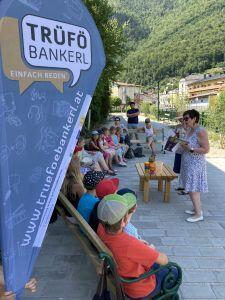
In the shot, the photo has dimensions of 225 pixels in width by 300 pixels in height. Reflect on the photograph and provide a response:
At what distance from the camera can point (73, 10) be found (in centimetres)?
208

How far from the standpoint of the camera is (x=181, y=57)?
122 meters

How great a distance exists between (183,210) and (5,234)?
391 centimetres

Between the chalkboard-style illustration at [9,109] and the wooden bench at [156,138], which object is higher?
the chalkboard-style illustration at [9,109]

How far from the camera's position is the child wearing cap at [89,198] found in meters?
3.45

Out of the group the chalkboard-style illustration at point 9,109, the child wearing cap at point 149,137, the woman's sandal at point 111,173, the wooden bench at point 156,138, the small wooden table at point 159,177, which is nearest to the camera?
the chalkboard-style illustration at point 9,109

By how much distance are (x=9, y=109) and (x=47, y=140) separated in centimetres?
33

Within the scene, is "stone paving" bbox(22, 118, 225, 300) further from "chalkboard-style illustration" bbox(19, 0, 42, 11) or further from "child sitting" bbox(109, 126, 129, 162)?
"child sitting" bbox(109, 126, 129, 162)

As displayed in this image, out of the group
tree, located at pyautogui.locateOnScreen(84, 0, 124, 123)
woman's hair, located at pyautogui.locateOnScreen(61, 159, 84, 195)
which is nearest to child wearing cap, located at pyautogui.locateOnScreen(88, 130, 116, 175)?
woman's hair, located at pyautogui.locateOnScreen(61, 159, 84, 195)

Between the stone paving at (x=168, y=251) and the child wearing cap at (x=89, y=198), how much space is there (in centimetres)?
63

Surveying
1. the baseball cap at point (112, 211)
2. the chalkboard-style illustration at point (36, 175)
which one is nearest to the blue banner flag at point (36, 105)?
the chalkboard-style illustration at point (36, 175)

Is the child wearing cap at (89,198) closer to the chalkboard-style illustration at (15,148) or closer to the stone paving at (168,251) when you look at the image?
the stone paving at (168,251)

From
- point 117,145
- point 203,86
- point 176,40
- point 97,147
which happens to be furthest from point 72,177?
point 176,40

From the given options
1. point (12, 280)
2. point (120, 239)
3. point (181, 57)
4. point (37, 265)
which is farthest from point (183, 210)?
point (181, 57)

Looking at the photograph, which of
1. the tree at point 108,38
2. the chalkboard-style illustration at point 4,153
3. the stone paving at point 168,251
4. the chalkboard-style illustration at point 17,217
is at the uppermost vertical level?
the tree at point 108,38
